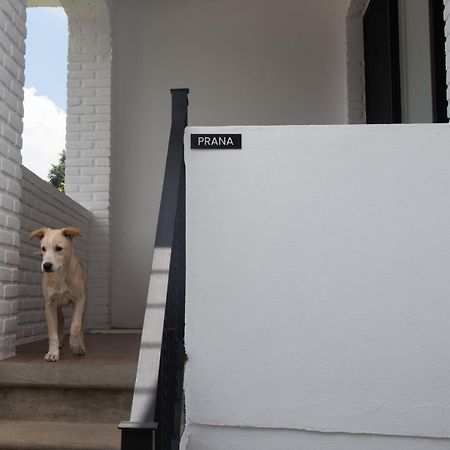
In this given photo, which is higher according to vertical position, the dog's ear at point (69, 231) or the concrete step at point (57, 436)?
the dog's ear at point (69, 231)

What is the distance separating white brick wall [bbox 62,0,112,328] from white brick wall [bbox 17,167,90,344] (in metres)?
0.79

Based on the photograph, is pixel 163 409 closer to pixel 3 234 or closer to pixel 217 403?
pixel 217 403

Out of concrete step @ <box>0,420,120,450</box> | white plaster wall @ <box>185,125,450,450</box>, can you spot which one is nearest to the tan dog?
concrete step @ <box>0,420,120,450</box>

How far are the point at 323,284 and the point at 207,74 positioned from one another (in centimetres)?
354

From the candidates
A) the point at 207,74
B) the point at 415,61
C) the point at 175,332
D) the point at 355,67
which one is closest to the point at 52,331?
the point at 175,332

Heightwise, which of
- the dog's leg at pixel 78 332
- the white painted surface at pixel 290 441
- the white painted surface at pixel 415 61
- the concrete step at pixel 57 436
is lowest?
the white painted surface at pixel 290 441

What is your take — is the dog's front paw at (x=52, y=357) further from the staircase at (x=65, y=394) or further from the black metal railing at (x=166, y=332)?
the black metal railing at (x=166, y=332)

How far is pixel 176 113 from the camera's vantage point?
226 cm

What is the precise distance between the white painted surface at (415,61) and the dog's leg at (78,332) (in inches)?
86.0

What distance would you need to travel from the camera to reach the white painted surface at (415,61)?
3131 mm

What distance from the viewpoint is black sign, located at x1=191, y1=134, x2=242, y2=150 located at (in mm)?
2299

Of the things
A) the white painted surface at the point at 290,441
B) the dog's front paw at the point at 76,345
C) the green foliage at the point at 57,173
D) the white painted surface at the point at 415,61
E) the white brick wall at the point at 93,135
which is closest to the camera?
the white painted surface at the point at 290,441

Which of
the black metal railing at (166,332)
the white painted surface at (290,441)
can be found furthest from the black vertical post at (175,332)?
the white painted surface at (290,441)

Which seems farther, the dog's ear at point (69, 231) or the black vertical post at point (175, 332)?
the dog's ear at point (69, 231)
